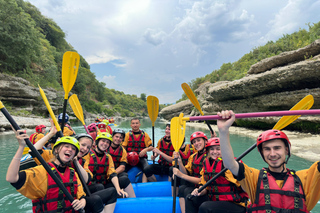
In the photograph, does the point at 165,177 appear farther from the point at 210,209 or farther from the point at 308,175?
the point at 308,175

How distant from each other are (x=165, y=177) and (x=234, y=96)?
39.5ft

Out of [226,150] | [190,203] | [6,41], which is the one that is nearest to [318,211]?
[190,203]

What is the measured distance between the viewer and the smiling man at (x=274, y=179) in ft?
4.73

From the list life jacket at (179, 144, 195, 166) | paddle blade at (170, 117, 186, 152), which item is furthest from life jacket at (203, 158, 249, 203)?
life jacket at (179, 144, 195, 166)

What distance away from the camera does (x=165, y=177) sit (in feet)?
13.7

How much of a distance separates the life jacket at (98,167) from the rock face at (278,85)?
1116cm

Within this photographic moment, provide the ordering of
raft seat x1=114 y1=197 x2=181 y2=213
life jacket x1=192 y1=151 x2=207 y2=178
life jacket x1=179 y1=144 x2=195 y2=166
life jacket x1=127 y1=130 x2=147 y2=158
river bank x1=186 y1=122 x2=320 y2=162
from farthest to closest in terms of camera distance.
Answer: river bank x1=186 y1=122 x2=320 y2=162, life jacket x1=127 y1=130 x2=147 y2=158, life jacket x1=179 y1=144 x2=195 y2=166, life jacket x1=192 y1=151 x2=207 y2=178, raft seat x1=114 y1=197 x2=181 y2=213

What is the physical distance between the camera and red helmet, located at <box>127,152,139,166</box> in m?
4.13

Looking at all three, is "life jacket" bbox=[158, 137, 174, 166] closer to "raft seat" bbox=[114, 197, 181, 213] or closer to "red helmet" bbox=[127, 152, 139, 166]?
"red helmet" bbox=[127, 152, 139, 166]

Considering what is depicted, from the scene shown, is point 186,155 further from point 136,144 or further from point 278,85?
point 278,85

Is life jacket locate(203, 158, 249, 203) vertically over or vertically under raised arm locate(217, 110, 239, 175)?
under

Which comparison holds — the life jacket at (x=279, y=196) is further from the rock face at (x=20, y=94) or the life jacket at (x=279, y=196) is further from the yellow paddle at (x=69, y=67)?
the rock face at (x=20, y=94)

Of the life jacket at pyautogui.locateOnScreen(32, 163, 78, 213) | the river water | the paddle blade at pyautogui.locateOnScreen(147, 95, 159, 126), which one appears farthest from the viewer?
the paddle blade at pyautogui.locateOnScreen(147, 95, 159, 126)

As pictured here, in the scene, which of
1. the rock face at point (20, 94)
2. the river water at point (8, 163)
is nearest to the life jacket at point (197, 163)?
the river water at point (8, 163)
